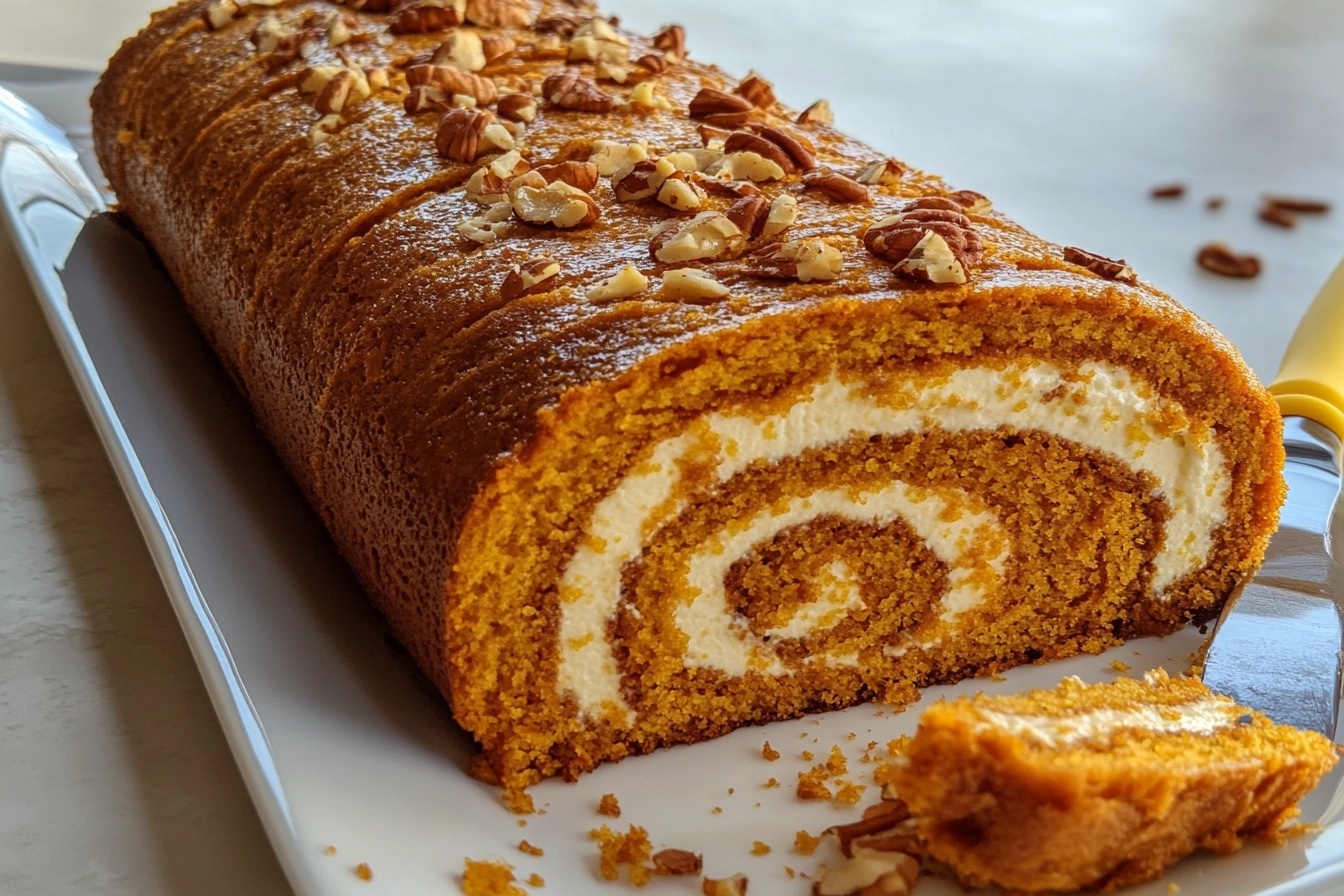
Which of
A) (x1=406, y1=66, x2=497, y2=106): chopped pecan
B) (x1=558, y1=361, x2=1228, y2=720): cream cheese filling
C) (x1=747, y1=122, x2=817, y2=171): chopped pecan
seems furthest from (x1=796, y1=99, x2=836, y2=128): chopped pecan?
(x1=558, y1=361, x2=1228, y2=720): cream cheese filling

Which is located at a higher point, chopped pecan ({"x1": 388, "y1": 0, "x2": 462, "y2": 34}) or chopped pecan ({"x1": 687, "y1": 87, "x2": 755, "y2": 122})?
chopped pecan ({"x1": 687, "y1": 87, "x2": 755, "y2": 122})

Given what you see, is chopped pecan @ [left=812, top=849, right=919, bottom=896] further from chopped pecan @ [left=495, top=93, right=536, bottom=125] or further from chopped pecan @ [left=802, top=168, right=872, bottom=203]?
chopped pecan @ [left=495, top=93, right=536, bottom=125]

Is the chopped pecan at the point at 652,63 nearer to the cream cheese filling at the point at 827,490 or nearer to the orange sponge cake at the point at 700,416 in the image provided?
the orange sponge cake at the point at 700,416

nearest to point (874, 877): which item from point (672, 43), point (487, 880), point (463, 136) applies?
point (487, 880)

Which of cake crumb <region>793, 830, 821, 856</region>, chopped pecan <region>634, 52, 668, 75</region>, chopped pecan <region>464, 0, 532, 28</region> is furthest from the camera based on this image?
chopped pecan <region>464, 0, 532, 28</region>

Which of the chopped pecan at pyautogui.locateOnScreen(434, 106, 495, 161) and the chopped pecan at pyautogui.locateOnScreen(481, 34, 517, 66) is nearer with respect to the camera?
the chopped pecan at pyautogui.locateOnScreen(434, 106, 495, 161)

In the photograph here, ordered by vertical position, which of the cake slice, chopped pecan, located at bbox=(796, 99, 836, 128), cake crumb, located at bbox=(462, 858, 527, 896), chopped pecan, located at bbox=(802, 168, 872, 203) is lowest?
cake crumb, located at bbox=(462, 858, 527, 896)

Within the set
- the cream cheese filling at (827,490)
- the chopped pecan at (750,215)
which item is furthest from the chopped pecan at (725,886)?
the chopped pecan at (750,215)
